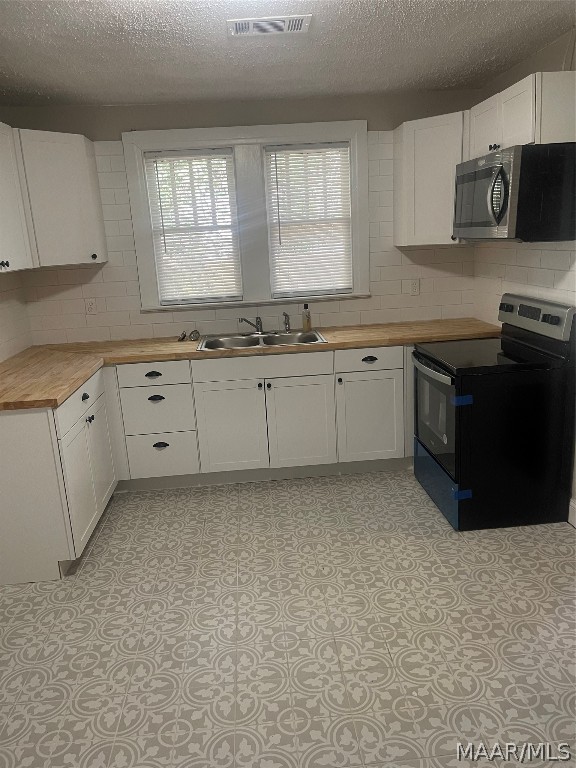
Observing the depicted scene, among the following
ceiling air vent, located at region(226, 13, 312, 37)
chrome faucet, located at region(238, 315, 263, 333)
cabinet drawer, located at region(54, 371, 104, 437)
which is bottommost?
cabinet drawer, located at region(54, 371, 104, 437)

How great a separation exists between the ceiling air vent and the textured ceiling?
0.04 m

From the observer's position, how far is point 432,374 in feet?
10.6

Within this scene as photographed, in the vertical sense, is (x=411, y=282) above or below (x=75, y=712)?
above

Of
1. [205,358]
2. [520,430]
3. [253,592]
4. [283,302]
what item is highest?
[283,302]

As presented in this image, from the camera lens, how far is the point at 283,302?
4094mm

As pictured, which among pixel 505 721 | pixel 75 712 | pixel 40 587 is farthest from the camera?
pixel 40 587

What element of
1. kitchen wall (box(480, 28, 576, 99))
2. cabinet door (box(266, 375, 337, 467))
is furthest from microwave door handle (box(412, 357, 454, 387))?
kitchen wall (box(480, 28, 576, 99))

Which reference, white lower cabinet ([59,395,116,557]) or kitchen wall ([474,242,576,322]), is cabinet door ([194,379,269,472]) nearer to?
white lower cabinet ([59,395,116,557])

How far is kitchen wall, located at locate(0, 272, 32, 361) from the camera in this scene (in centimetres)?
361

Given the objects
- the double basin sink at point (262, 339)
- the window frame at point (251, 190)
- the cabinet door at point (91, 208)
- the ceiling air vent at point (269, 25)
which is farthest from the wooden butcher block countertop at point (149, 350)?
the ceiling air vent at point (269, 25)

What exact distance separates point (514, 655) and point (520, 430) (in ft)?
3.90

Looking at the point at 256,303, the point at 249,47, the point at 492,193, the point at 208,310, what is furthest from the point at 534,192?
the point at 208,310

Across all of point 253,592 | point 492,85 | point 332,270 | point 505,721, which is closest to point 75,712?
point 253,592

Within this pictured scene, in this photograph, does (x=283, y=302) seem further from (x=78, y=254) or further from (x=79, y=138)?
(x=79, y=138)
